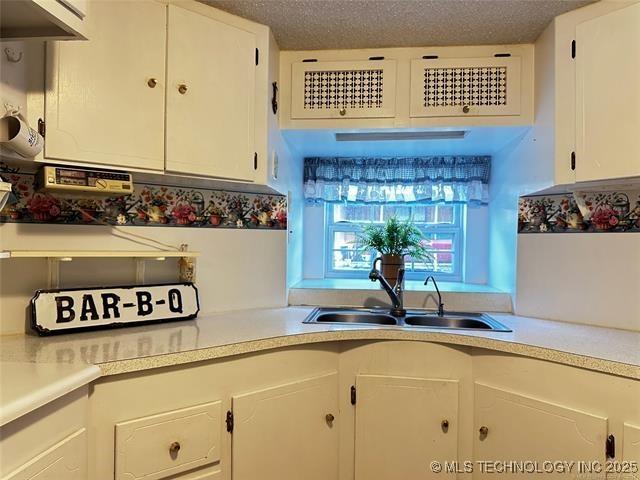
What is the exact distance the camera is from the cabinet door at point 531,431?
47.6 inches

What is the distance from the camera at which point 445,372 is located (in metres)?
1.54

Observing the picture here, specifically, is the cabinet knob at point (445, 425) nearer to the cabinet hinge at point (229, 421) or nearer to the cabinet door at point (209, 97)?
the cabinet hinge at point (229, 421)

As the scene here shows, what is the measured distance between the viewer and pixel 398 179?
247 cm

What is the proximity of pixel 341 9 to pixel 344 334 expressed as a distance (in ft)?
4.29

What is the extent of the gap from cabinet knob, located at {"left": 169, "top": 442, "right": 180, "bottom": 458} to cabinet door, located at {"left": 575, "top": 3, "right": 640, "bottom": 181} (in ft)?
5.56

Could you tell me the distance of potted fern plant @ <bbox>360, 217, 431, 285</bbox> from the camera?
2.05 meters

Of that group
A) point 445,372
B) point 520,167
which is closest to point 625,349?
point 445,372

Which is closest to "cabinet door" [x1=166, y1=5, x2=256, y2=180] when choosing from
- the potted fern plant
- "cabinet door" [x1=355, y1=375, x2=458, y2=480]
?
the potted fern plant

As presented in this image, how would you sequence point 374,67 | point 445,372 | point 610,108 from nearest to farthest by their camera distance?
point 610,108 → point 445,372 → point 374,67

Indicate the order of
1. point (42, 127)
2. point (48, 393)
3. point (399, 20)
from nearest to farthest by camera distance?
point (48, 393) → point (42, 127) → point (399, 20)

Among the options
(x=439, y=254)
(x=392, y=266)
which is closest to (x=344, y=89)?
(x=392, y=266)

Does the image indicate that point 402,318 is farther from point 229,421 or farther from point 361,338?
point 229,421

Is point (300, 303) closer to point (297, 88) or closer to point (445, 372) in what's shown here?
point (445, 372)

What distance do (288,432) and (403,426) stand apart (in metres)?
0.46
